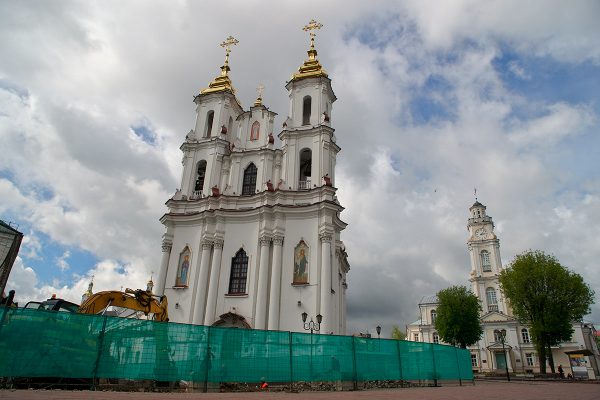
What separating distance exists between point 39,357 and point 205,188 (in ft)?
68.7

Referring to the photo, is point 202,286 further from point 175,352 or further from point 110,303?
point 175,352

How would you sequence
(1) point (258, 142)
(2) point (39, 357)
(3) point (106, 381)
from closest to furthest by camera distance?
(2) point (39, 357), (3) point (106, 381), (1) point (258, 142)

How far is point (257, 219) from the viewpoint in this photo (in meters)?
27.8

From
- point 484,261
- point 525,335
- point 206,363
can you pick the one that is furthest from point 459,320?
point 206,363

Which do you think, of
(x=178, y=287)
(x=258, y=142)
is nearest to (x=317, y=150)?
(x=258, y=142)

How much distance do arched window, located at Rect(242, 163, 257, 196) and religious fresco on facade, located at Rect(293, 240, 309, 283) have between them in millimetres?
6205

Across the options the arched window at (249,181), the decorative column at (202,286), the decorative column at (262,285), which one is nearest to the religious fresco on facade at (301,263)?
the decorative column at (262,285)

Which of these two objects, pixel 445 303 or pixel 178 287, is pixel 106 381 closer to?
pixel 178 287

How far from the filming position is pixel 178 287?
27.0 m

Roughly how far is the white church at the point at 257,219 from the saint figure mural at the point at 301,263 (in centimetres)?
7

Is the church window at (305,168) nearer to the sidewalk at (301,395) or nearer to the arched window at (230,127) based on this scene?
the arched window at (230,127)

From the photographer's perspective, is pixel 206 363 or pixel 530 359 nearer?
pixel 206 363

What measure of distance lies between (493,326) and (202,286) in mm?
50276

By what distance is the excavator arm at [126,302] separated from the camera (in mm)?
14641
